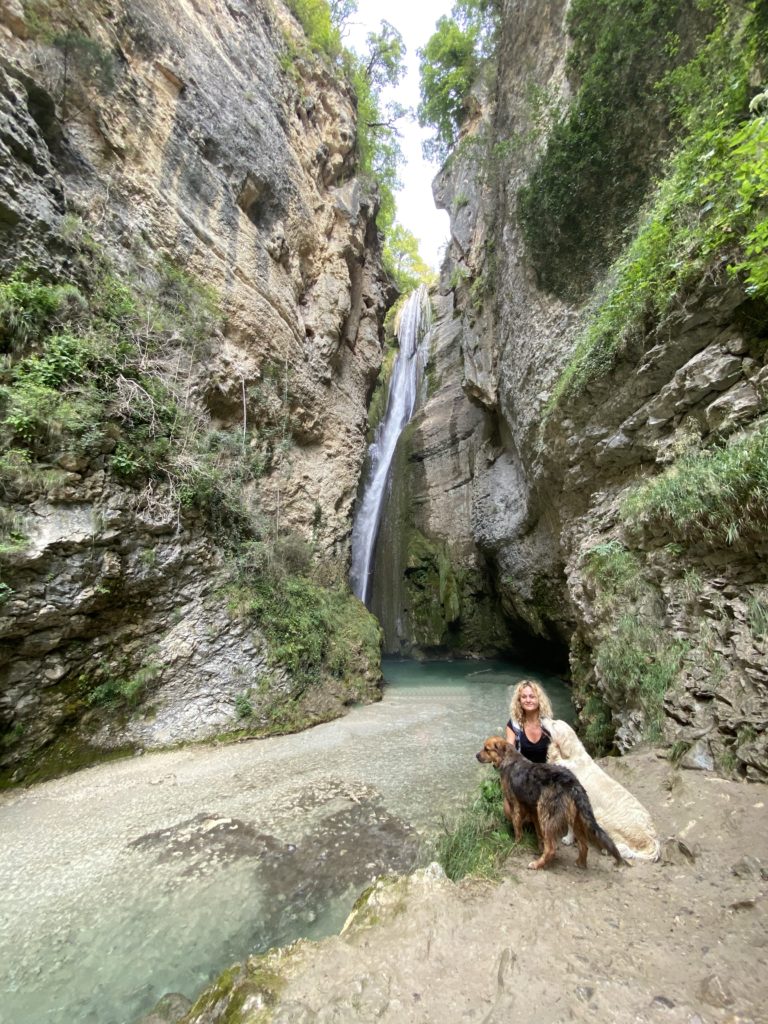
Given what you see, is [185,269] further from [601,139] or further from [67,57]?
[601,139]

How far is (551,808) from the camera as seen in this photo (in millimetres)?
2512

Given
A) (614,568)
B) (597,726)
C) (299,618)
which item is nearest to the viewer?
(597,726)

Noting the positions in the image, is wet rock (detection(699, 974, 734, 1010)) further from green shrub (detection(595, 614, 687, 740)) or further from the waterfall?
the waterfall

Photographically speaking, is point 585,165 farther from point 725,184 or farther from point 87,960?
point 87,960

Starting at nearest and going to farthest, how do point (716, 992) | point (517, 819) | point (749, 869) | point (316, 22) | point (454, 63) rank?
point (716, 992) → point (749, 869) → point (517, 819) → point (316, 22) → point (454, 63)

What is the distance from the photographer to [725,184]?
4574 millimetres

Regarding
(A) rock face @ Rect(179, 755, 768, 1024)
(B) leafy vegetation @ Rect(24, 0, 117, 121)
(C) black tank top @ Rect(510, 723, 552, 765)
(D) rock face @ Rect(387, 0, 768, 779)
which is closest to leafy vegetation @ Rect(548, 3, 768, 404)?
(D) rock face @ Rect(387, 0, 768, 779)

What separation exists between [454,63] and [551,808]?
2351 cm

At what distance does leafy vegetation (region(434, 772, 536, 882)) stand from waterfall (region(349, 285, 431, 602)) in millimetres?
12255

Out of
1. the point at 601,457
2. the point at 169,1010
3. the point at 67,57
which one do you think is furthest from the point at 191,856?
the point at 67,57

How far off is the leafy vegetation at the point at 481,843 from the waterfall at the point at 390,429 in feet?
40.2

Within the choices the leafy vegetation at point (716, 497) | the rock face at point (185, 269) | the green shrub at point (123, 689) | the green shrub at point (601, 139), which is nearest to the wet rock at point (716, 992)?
the leafy vegetation at point (716, 497)

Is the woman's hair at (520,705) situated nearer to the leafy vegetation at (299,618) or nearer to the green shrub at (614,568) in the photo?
the green shrub at (614,568)

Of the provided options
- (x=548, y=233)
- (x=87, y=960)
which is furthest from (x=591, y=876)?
(x=548, y=233)
